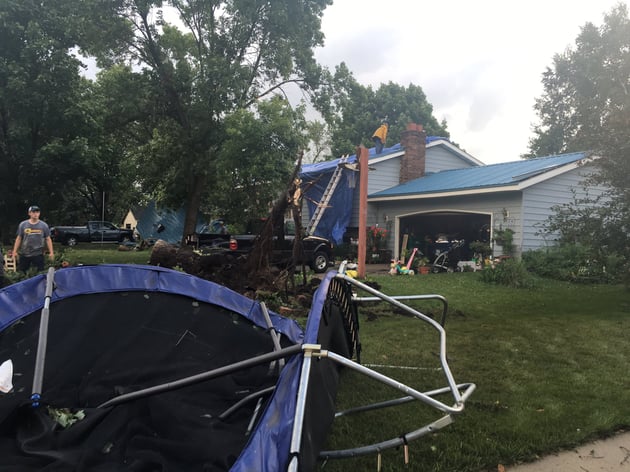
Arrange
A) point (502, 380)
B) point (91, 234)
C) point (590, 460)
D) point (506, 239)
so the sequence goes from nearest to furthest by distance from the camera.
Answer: point (590, 460) → point (502, 380) → point (506, 239) → point (91, 234)

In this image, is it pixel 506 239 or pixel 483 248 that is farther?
pixel 483 248

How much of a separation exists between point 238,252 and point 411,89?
36.6 metres

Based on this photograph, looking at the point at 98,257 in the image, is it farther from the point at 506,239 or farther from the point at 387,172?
the point at 506,239

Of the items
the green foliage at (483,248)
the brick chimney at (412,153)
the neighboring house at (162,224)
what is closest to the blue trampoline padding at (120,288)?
the green foliage at (483,248)

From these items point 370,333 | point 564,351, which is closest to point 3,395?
point 370,333

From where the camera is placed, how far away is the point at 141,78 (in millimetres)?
18078

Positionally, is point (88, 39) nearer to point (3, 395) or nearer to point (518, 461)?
point (3, 395)

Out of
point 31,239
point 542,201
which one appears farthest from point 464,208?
point 31,239

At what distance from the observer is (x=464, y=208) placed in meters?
15.3

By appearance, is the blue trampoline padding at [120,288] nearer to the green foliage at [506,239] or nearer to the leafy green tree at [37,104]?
the green foliage at [506,239]

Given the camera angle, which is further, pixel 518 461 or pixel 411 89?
pixel 411 89

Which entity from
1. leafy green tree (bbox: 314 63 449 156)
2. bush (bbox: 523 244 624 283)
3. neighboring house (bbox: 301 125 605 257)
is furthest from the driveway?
leafy green tree (bbox: 314 63 449 156)

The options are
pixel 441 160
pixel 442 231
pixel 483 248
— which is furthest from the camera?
pixel 441 160

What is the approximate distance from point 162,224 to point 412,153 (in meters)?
15.7
